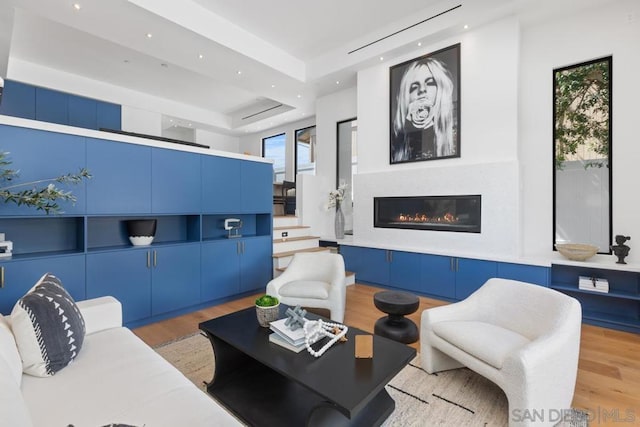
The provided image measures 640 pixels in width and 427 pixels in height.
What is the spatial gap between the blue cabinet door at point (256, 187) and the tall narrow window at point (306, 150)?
10.4 feet

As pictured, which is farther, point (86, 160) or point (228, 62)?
point (228, 62)

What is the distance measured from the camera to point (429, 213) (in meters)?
4.40

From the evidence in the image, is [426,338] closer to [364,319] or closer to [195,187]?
[364,319]

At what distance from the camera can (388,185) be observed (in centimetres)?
471

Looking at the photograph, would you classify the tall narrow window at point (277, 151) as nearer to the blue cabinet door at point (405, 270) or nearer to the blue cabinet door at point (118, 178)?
the blue cabinet door at point (405, 270)

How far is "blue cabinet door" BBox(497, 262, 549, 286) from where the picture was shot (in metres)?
3.33

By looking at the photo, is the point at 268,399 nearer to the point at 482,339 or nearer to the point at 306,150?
the point at 482,339

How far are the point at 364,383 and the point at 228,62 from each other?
462 cm

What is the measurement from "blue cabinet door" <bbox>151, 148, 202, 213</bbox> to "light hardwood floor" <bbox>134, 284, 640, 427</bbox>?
1.27 m

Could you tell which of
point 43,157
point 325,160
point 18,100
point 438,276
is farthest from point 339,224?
point 18,100

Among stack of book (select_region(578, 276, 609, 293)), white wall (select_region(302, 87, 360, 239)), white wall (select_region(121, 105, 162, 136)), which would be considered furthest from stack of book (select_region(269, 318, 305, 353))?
white wall (select_region(121, 105, 162, 136))

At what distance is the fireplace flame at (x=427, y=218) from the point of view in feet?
13.7

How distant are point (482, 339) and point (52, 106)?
22.9 feet

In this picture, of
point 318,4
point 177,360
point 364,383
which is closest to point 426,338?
point 364,383
